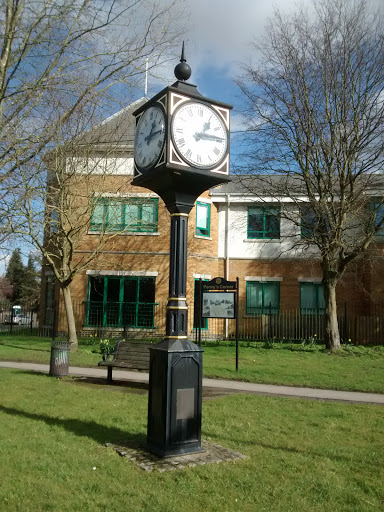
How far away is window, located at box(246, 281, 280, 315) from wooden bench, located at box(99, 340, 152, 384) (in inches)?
506

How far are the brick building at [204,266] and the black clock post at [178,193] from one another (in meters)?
14.9

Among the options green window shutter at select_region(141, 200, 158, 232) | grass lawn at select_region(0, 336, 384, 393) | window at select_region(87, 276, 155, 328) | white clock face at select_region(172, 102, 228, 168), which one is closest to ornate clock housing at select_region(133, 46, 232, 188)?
white clock face at select_region(172, 102, 228, 168)

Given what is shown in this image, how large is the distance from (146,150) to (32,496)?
13.0ft

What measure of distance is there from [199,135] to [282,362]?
10409mm

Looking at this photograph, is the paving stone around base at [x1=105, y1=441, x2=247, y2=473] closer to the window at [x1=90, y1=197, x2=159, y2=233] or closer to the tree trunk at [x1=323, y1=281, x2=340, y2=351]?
the tree trunk at [x1=323, y1=281, x2=340, y2=351]

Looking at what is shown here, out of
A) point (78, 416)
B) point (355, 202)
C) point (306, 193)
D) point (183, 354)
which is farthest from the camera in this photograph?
point (306, 193)

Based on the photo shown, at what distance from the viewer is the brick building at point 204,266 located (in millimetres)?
21766

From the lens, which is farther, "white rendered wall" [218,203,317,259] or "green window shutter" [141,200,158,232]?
"white rendered wall" [218,203,317,259]

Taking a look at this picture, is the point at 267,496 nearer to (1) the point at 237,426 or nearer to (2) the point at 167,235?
(1) the point at 237,426

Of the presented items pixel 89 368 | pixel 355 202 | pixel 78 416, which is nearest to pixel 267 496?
pixel 78 416

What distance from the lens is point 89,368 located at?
43.4 ft

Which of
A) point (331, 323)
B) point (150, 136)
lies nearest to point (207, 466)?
point (150, 136)

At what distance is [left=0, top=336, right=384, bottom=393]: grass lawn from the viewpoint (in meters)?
11.1

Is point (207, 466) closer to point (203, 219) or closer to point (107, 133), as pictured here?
point (107, 133)
